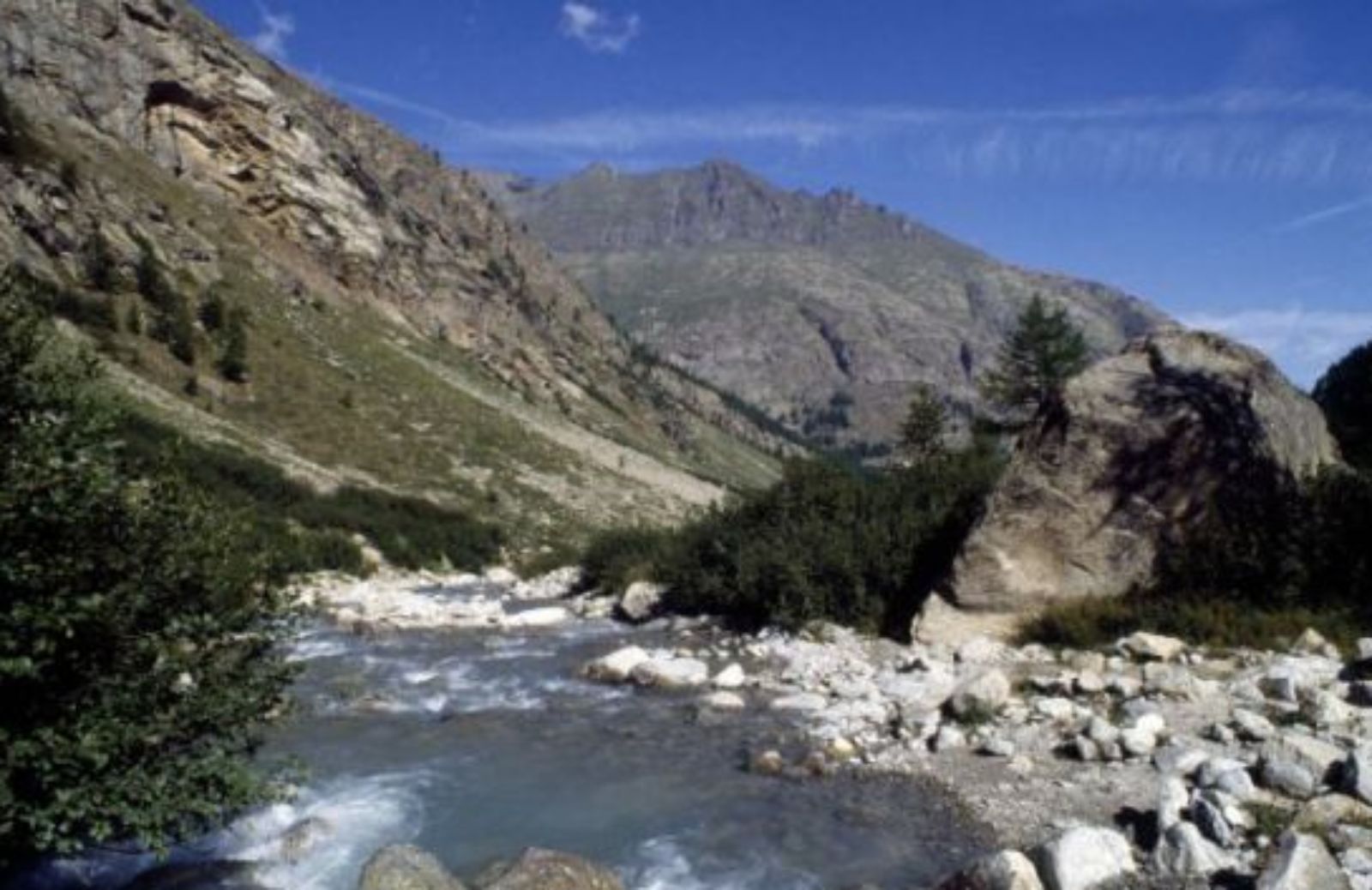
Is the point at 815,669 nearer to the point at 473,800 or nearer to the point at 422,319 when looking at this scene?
the point at 473,800

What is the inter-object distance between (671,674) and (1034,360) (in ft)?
147

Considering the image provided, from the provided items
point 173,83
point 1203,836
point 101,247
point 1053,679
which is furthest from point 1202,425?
point 173,83

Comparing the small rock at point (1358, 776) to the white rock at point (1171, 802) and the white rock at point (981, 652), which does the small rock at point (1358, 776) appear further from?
the white rock at point (981, 652)

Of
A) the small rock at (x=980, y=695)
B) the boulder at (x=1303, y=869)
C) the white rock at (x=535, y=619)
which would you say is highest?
the boulder at (x=1303, y=869)

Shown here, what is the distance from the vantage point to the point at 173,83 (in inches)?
4136

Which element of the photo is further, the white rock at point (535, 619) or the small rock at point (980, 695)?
the white rock at point (535, 619)

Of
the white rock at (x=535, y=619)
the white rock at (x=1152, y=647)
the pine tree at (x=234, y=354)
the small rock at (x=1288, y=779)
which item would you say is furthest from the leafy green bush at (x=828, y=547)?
the pine tree at (x=234, y=354)

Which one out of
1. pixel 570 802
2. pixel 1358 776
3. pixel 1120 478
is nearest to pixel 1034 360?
pixel 1120 478

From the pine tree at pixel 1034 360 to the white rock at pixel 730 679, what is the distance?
135ft

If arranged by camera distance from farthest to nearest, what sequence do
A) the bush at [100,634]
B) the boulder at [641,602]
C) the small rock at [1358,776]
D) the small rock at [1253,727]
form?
the boulder at [641,602] < the small rock at [1253,727] < the small rock at [1358,776] < the bush at [100,634]

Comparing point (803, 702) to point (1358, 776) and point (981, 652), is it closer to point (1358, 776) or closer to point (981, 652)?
point (981, 652)

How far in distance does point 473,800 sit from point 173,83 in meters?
110

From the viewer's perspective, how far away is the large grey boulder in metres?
24.4

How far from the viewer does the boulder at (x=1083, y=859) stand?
451 inches
